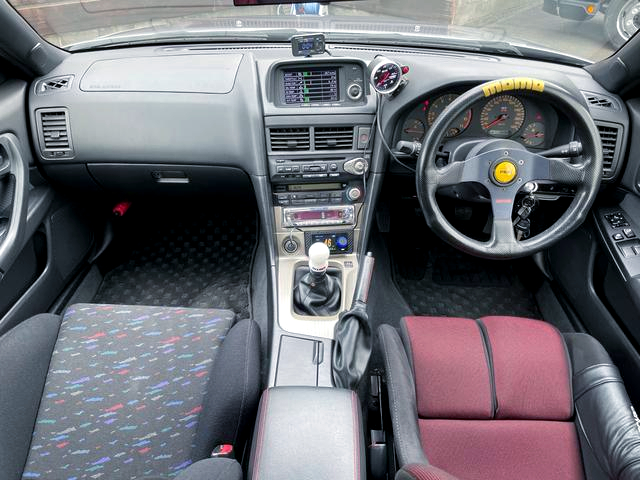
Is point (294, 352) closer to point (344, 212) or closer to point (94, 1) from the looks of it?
point (344, 212)

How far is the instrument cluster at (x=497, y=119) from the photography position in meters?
1.75

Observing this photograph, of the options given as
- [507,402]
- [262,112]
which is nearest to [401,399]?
[507,402]

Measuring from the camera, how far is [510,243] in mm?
1529

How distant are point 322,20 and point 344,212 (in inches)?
34.0

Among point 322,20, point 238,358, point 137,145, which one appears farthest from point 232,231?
point 238,358

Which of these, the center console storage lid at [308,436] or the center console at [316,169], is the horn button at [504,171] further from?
the center console storage lid at [308,436]

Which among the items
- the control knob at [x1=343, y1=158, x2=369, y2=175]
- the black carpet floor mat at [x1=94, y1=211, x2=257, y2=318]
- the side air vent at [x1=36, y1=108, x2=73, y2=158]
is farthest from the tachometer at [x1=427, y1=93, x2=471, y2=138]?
the side air vent at [x1=36, y1=108, x2=73, y2=158]

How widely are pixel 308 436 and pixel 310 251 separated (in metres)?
0.76

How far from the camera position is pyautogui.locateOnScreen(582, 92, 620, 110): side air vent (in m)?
1.89

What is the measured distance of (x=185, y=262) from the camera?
265 cm

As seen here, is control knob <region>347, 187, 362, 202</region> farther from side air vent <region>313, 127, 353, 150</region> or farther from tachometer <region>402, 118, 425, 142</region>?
tachometer <region>402, 118, 425, 142</region>

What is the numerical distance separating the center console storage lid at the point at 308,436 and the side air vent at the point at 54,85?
1.65 m

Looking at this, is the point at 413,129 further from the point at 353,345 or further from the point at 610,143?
the point at 353,345

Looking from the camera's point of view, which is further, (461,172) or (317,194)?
(317,194)
